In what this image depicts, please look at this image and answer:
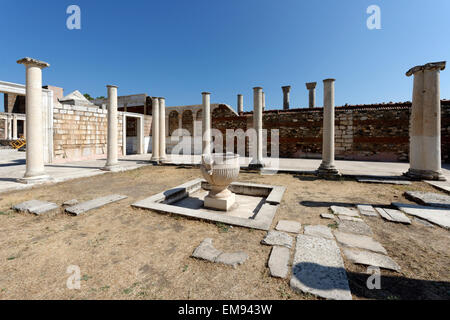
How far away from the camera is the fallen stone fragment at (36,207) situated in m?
3.96

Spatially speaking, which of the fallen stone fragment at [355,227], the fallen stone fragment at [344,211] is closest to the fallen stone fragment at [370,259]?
the fallen stone fragment at [355,227]

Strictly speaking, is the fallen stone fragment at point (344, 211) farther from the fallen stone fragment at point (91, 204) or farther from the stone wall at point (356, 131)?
the stone wall at point (356, 131)

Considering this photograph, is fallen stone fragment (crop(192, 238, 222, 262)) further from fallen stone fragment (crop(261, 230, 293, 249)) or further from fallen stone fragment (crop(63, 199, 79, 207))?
fallen stone fragment (crop(63, 199, 79, 207))

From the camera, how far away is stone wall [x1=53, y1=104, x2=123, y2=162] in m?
11.4

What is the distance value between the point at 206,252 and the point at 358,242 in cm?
214

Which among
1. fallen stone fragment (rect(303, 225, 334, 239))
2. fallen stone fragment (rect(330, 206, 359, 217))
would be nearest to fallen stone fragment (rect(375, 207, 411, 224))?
fallen stone fragment (rect(330, 206, 359, 217))

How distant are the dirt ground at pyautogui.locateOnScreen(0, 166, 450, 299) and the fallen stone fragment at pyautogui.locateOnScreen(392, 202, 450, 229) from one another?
11.8 inches

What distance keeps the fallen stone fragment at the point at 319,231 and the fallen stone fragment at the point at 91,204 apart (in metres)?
4.06

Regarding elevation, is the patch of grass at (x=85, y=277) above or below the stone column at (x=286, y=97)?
below

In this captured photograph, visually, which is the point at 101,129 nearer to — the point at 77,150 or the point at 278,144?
the point at 77,150

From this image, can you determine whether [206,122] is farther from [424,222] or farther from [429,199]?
[424,222]

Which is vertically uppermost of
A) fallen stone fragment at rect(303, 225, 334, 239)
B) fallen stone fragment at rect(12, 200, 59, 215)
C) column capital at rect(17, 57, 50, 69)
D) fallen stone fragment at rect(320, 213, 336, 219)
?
column capital at rect(17, 57, 50, 69)

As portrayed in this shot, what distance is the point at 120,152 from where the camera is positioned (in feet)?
51.2
